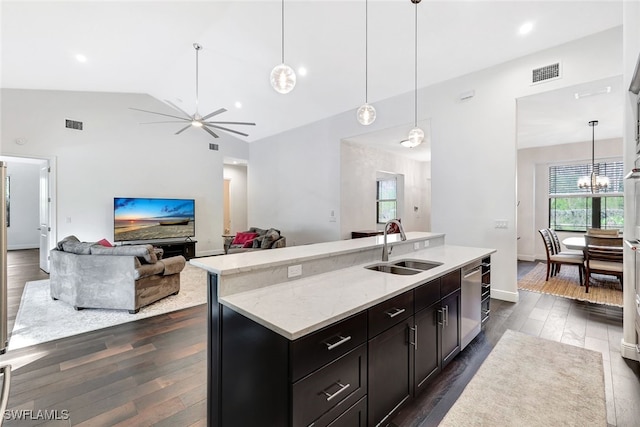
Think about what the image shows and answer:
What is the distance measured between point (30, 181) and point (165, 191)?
233 inches

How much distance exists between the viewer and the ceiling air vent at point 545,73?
362 centimetres

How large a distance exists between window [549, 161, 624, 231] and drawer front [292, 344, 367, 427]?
25.7 feet

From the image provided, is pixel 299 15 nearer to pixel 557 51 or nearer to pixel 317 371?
pixel 557 51

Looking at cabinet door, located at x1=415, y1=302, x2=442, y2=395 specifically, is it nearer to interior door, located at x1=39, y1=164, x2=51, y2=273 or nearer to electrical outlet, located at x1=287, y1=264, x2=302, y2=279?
electrical outlet, located at x1=287, y1=264, x2=302, y2=279


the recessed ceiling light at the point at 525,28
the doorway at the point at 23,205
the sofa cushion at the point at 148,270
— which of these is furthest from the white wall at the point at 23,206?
the recessed ceiling light at the point at 525,28

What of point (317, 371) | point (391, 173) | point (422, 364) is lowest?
point (422, 364)

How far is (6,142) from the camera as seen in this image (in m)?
5.36

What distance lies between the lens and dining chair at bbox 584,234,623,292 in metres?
4.08

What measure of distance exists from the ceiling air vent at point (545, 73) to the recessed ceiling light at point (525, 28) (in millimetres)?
567

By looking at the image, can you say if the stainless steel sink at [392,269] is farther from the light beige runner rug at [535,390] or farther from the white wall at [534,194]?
the white wall at [534,194]

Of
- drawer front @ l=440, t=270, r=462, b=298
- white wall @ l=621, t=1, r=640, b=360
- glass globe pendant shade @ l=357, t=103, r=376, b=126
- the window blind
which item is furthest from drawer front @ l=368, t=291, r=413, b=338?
the window blind

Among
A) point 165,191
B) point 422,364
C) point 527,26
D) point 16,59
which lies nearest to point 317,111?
point 527,26

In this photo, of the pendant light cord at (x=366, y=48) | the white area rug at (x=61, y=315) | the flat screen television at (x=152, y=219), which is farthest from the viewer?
the flat screen television at (x=152, y=219)

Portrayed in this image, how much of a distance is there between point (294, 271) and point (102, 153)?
6.76 metres
